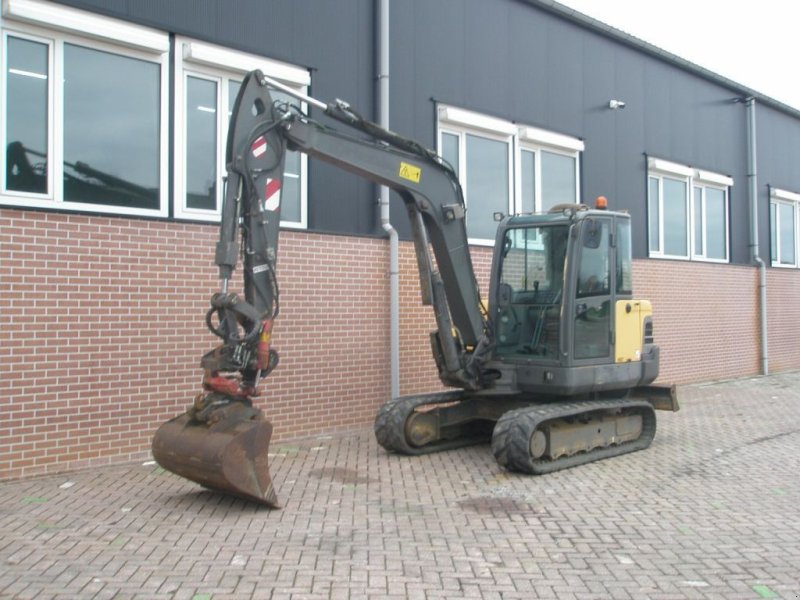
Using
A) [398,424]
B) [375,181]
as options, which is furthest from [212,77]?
[398,424]

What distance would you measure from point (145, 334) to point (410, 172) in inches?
128

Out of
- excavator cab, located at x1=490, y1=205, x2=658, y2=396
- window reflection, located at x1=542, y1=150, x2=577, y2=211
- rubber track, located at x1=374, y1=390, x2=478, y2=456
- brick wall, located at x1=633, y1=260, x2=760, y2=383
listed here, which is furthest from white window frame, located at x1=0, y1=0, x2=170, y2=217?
brick wall, located at x1=633, y1=260, x2=760, y2=383

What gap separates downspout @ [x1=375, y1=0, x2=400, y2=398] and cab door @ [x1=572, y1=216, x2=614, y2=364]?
2.79 meters

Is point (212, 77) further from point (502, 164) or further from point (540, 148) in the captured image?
point (540, 148)

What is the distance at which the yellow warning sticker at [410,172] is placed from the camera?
310 inches

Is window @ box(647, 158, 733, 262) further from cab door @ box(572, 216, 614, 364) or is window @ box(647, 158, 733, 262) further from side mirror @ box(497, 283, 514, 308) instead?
side mirror @ box(497, 283, 514, 308)

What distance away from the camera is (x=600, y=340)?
8477 mm

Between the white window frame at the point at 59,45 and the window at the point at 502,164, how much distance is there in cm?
446

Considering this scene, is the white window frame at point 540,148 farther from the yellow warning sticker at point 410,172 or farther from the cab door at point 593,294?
the yellow warning sticker at point 410,172

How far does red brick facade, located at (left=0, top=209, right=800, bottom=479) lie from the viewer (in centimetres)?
730

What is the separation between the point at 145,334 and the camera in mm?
8086

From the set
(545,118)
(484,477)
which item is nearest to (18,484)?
(484,477)

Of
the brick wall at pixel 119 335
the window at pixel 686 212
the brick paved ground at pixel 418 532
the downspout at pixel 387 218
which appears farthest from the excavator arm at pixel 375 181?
the window at pixel 686 212

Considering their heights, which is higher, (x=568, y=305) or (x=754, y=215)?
(x=754, y=215)
